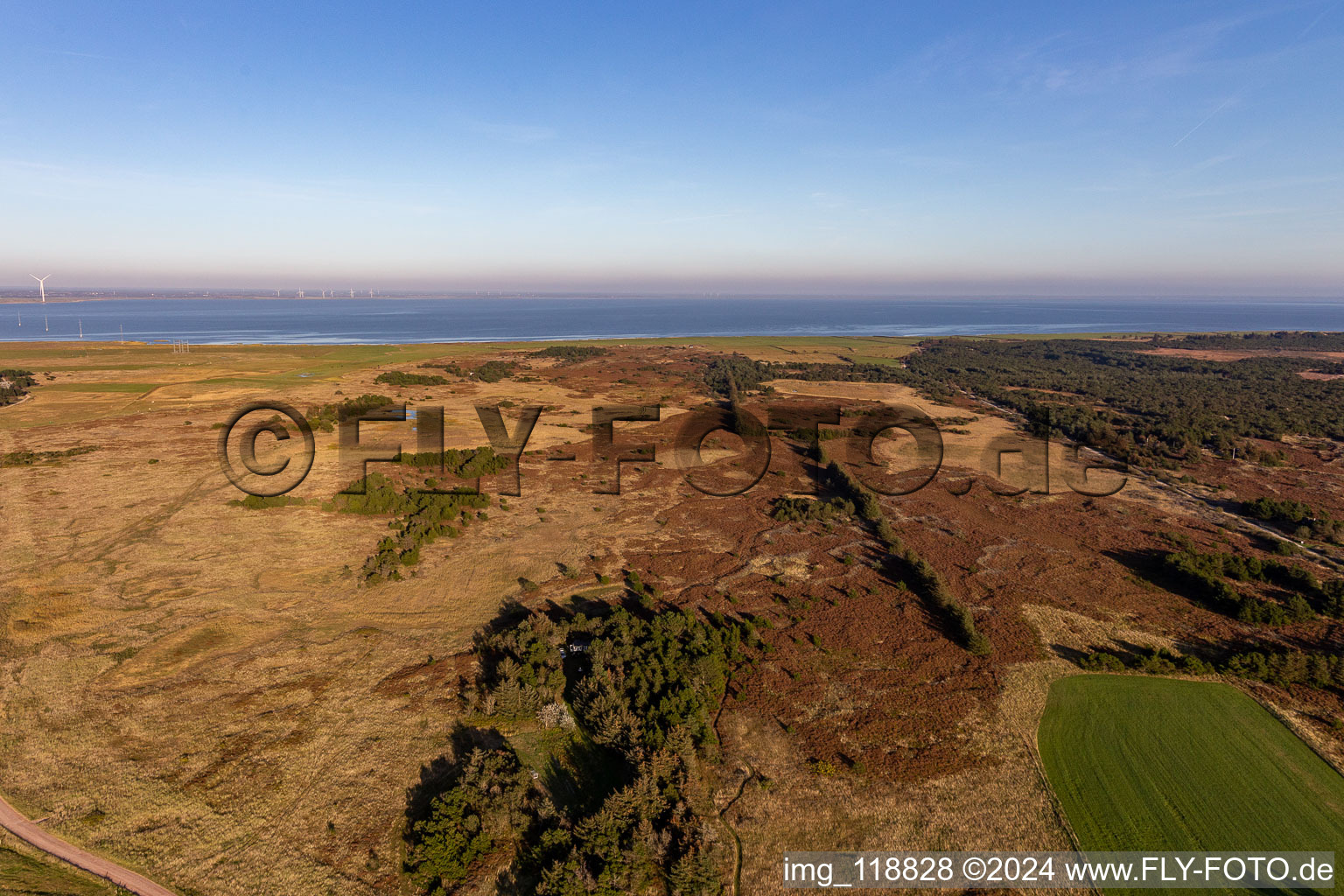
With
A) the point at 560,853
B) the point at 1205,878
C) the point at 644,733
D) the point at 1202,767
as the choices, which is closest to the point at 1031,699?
the point at 1202,767

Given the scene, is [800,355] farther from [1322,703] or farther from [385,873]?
[385,873]

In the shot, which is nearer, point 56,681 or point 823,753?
point 823,753

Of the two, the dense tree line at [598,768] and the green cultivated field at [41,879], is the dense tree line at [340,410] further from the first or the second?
the green cultivated field at [41,879]

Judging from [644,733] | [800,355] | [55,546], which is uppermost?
[800,355]

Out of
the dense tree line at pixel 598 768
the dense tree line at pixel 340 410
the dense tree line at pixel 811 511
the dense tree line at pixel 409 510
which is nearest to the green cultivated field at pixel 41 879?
the dense tree line at pixel 598 768
